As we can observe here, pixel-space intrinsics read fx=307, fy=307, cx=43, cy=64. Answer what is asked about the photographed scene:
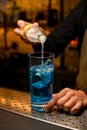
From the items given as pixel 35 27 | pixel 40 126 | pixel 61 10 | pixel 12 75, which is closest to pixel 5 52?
pixel 12 75

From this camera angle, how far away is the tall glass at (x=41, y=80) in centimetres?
88

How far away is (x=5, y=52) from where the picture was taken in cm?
329

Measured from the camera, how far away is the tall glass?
879 millimetres

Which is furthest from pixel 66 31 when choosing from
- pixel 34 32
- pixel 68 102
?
pixel 68 102

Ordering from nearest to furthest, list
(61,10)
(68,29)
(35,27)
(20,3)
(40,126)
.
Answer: (40,126) < (35,27) < (68,29) < (61,10) < (20,3)

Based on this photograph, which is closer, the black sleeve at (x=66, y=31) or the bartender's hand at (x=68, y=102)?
the bartender's hand at (x=68, y=102)

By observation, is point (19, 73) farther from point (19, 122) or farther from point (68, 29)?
point (19, 122)

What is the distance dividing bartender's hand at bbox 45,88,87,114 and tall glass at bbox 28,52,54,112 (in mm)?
18

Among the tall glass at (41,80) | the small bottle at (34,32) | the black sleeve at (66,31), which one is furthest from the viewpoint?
the black sleeve at (66,31)

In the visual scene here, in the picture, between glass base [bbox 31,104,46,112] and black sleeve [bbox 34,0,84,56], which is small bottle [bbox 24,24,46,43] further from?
black sleeve [bbox 34,0,84,56]

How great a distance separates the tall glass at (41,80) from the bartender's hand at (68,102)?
0.02 m

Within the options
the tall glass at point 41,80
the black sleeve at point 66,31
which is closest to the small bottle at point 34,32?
the tall glass at point 41,80

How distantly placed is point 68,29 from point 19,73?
4.89ft

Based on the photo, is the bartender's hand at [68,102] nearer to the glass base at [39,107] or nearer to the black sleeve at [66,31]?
the glass base at [39,107]
